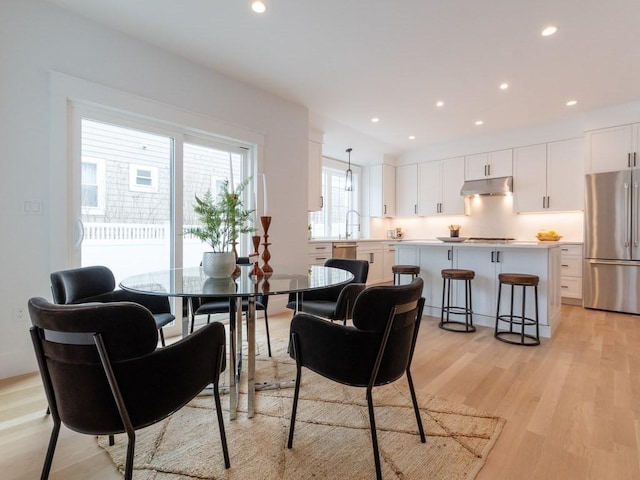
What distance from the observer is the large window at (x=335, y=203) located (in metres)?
6.52

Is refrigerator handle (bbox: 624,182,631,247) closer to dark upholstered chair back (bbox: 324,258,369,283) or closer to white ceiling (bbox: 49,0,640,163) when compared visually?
white ceiling (bbox: 49,0,640,163)

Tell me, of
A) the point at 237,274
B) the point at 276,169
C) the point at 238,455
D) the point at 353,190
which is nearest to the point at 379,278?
the point at 353,190

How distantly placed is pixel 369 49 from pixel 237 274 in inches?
93.7

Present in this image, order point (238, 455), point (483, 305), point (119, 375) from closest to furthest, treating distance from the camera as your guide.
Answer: point (119, 375) < point (238, 455) < point (483, 305)

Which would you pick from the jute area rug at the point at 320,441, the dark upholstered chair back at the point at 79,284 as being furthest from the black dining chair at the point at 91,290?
the jute area rug at the point at 320,441

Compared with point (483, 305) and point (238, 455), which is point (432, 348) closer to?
point (483, 305)

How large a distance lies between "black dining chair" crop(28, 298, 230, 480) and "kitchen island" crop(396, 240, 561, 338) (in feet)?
11.1

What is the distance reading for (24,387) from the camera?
85.7 inches

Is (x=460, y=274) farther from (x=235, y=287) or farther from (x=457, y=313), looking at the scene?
(x=235, y=287)

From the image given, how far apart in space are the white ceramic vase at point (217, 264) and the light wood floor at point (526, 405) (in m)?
1.00

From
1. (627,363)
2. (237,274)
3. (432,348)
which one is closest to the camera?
(237,274)

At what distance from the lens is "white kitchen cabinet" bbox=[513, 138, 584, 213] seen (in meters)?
4.97

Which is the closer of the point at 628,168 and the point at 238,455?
the point at 238,455

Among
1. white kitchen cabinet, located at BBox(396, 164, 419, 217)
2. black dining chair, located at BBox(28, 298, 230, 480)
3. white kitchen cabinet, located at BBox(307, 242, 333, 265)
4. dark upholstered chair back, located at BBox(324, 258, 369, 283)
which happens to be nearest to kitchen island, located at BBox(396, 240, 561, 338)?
white kitchen cabinet, located at BBox(307, 242, 333, 265)
